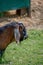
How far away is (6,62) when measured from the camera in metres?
6.00

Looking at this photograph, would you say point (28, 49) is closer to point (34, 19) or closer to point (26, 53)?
point (26, 53)

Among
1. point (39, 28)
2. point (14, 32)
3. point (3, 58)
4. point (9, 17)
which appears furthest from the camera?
point (9, 17)

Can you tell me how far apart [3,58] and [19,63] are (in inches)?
16.7

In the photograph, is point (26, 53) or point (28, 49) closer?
point (26, 53)

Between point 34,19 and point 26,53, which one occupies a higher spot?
point 26,53

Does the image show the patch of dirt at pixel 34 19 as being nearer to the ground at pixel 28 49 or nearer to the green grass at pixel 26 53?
the ground at pixel 28 49

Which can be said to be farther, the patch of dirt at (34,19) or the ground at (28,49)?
the patch of dirt at (34,19)

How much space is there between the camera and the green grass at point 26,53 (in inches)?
240

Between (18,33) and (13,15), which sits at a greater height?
(18,33)

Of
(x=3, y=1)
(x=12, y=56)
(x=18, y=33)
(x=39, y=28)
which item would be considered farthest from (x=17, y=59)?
(x=3, y=1)

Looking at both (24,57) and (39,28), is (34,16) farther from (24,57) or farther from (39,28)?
(24,57)

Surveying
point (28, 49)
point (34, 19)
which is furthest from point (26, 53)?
point (34, 19)

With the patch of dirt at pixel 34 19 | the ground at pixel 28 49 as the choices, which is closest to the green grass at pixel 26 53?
the ground at pixel 28 49

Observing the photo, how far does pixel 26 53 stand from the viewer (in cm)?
673
